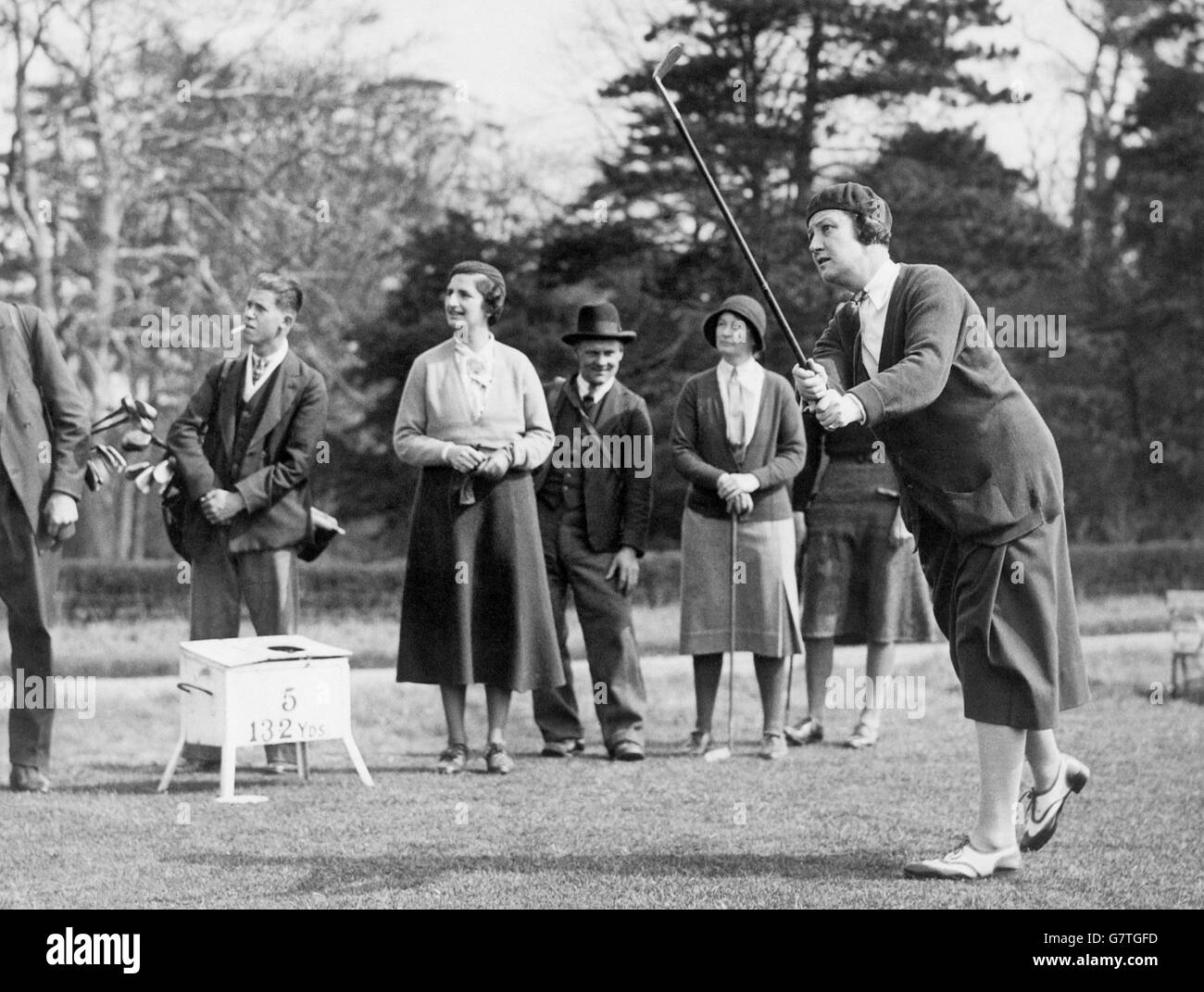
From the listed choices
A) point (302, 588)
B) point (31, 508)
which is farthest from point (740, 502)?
point (302, 588)

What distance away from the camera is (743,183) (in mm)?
22953

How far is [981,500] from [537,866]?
1842mm

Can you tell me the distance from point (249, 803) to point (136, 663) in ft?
29.1

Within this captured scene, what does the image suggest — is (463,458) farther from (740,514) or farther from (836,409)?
(836,409)

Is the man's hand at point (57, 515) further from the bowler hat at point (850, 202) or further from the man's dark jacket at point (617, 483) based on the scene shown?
the bowler hat at point (850, 202)

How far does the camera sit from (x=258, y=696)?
7387 mm

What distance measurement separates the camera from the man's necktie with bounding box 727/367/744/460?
8961mm

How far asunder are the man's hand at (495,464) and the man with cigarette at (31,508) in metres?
1.82

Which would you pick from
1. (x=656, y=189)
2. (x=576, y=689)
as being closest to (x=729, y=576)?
(x=576, y=689)

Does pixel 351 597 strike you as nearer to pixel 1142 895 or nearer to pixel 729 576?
pixel 729 576

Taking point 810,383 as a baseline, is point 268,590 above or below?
below

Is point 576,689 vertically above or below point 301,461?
below

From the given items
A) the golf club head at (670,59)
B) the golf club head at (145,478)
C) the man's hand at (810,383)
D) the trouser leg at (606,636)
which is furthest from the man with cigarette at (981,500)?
the golf club head at (145,478)

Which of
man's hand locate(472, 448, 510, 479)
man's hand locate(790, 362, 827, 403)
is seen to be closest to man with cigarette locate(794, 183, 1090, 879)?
man's hand locate(790, 362, 827, 403)
